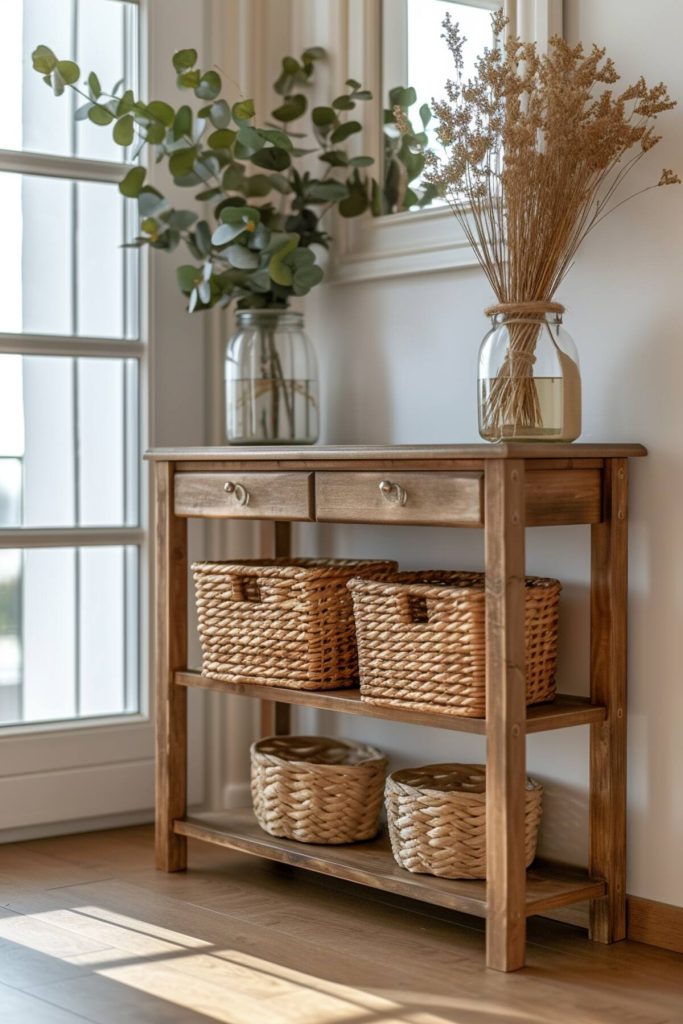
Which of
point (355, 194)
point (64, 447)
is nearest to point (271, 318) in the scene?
point (355, 194)

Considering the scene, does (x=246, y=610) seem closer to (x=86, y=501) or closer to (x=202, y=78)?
(x=86, y=501)

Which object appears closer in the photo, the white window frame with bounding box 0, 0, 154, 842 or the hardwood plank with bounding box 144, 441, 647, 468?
the hardwood plank with bounding box 144, 441, 647, 468

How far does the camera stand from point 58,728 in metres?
2.96

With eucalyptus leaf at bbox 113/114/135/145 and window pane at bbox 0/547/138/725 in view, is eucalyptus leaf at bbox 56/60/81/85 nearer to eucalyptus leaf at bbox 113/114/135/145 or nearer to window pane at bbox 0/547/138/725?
eucalyptus leaf at bbox 113/114/135/145

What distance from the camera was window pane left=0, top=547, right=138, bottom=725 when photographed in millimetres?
2924

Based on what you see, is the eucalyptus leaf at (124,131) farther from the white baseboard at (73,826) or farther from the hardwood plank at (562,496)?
the white baseboard at (73,826)

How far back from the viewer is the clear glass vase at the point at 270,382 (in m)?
2.84

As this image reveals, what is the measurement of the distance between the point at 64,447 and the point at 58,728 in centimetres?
59

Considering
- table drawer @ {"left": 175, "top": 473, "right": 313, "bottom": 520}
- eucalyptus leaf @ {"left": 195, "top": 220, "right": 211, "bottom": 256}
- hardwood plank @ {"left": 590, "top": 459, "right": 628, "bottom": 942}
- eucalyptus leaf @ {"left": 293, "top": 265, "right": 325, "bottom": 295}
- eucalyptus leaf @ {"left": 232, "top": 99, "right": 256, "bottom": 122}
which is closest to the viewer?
hardwood plank @ {"left": 590, "top": 459, "right": 628, "bottom": 942}

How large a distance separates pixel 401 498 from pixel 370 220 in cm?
89

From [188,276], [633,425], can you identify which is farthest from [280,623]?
[188,276]

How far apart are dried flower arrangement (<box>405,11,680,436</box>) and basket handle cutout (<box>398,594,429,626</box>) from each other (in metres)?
0.30

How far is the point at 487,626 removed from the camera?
2.12 m

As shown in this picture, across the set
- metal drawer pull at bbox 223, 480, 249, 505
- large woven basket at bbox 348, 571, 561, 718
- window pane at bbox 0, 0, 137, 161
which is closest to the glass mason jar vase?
large woven basket at bbox 348, 571, 561, 718
